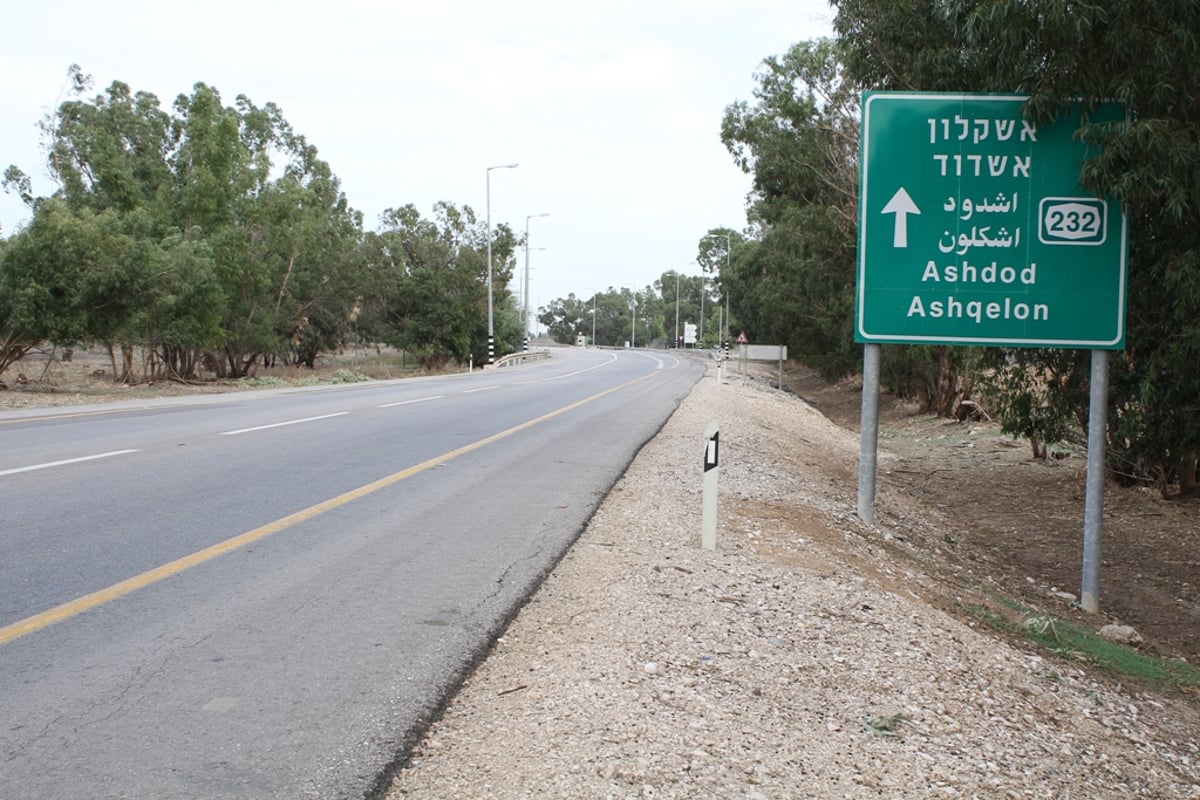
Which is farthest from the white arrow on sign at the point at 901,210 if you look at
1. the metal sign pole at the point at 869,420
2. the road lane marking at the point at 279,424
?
the road lane marking at the point at 279,424

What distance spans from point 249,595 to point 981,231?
6.64 m

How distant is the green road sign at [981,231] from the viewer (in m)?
8.09

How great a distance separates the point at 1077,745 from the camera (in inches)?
176

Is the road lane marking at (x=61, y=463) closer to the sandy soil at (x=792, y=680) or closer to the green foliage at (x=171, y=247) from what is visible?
the sandy soil at (x=792, y=680)

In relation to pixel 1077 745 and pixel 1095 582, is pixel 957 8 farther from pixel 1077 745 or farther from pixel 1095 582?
pixel 1077 745

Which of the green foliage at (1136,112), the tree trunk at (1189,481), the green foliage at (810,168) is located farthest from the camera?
the green foliage at (810,168)

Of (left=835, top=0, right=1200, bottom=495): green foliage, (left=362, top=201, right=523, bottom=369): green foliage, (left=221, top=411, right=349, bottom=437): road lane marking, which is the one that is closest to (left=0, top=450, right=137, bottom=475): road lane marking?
(left=221, top=411, right=349, bottom=437): road lane marking

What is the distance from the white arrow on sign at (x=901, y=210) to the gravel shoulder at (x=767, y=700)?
294cm

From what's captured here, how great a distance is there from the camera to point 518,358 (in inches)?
2354

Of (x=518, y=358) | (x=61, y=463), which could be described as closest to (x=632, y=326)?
(x=518, y=358)

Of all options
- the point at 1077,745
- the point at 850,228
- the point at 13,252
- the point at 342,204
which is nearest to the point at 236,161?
the point at 13,252

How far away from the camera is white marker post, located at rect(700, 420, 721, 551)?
6.96m

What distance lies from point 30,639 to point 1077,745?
5.03 metres

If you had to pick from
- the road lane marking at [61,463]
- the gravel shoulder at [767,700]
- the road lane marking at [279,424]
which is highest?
the road lane marking at [61,463]
